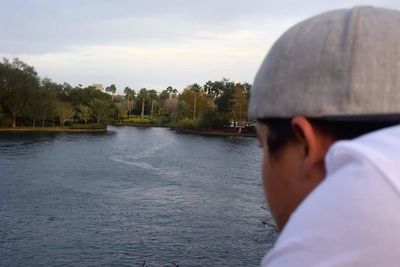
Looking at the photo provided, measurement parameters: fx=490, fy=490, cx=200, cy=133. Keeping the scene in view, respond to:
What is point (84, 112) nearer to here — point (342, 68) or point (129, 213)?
point (129, 213)

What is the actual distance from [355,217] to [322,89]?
0.61 feet

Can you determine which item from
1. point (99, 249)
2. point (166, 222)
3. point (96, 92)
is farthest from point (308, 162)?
point (96, 92)

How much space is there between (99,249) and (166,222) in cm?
233

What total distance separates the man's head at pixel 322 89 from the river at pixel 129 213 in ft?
30.2

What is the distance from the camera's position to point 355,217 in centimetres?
44

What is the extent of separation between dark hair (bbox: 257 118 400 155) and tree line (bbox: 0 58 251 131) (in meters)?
40.8

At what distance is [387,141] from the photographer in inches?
19.0

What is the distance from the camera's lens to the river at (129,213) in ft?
32.8

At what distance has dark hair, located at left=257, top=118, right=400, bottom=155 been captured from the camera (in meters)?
0.60

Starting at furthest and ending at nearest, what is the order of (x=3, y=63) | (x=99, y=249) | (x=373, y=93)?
(x=3, y=63), (x=99, y=249), (x=373, y=93)

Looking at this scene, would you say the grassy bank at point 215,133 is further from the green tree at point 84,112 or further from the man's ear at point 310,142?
the man's ear at point 310,142

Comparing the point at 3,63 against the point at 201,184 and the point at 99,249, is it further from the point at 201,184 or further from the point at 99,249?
the point at 99,249

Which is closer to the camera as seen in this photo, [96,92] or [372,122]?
[372,122]

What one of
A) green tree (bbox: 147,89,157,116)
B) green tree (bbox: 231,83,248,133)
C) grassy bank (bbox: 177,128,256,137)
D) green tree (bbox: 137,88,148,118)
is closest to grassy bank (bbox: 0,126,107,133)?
grassy bank (bbox: 177,128,256,137)
